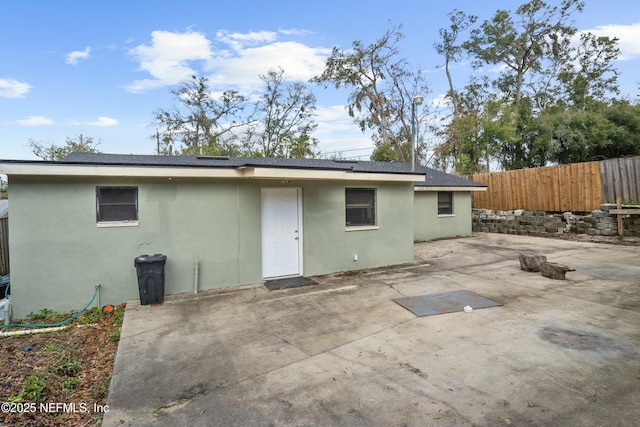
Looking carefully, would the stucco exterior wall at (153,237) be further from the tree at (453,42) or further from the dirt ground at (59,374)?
the tree at (453,42)

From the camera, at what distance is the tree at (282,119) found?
80.9ft

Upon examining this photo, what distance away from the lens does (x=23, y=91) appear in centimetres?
1312

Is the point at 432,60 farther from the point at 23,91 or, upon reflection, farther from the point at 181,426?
→ the point at 181,426

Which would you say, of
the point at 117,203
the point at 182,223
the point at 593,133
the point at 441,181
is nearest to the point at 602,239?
the point at 441,181

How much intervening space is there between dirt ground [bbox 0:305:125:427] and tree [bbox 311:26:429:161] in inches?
872

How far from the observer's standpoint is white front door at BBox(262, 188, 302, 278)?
282 inches

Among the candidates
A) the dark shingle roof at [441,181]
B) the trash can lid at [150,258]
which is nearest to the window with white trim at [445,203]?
the dark shingle roof at [441,181]

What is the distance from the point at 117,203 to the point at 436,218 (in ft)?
37.3

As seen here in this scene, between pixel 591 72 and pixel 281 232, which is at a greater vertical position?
pixel 591 72

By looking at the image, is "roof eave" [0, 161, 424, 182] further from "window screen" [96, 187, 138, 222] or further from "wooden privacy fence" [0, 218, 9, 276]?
"wooden privacy fence" [0, 218, 9, 276]

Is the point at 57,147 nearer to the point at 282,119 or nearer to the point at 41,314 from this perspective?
the point at 282,119

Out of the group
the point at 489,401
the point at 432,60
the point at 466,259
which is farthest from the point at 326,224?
the point at 432,60

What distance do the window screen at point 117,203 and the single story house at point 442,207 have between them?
970 cm

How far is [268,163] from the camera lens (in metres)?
8.13
